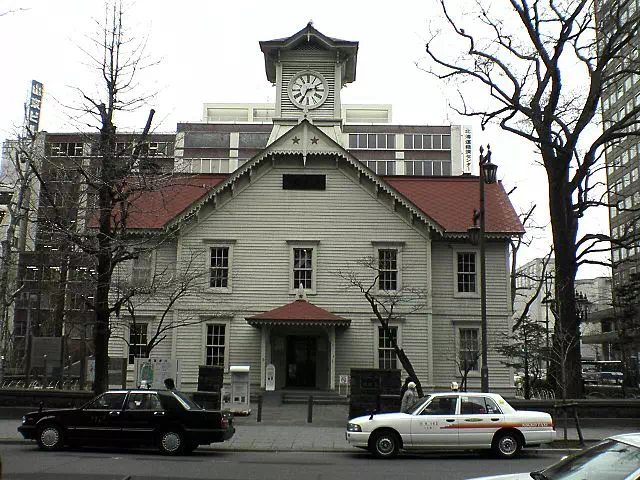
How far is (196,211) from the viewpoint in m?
29.4

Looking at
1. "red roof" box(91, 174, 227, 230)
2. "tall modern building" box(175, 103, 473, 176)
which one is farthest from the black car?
"tall modern building" box(175, 103, 473, 176)

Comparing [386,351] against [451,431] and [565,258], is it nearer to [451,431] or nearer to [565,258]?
[565,258]

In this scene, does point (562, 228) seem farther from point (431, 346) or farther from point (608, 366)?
point (608, 366)

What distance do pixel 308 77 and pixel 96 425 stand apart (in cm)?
2284

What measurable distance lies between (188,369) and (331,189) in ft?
33.0

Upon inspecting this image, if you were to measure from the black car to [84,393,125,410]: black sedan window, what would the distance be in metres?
0.04

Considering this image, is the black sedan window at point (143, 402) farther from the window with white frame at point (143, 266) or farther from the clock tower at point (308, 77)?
the clock tower at point (308, 77)

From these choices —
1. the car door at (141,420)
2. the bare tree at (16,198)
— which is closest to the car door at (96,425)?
the car door at (141,420)

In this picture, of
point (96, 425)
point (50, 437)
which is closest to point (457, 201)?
point (96, 425)

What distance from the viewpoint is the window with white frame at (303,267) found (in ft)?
98.8

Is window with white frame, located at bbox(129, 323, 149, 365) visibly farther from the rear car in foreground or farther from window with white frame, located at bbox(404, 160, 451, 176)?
window with white frame, located at bbox(404, 160, 451, 176)

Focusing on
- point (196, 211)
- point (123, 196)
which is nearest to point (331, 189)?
point (196, 211)

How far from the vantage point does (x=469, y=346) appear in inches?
1174

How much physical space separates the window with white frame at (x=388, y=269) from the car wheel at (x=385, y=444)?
1497cm
